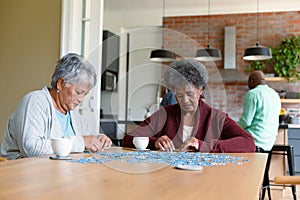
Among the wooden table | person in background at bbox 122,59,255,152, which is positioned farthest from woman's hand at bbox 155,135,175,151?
the wooden table

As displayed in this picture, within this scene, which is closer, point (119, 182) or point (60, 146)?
point (119, 182)

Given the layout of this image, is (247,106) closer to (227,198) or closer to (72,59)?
(72,59)

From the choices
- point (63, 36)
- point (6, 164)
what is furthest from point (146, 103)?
point (63, 36)

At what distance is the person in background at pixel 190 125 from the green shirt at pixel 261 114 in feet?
5.45

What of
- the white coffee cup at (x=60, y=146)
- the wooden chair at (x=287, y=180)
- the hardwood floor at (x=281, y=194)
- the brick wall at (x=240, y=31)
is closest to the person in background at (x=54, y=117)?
the white coffee cup at (x=60, y=146)

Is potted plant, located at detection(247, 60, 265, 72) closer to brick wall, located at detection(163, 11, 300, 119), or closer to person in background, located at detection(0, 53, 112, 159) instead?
brick wall, located at detection(163, 11, 300, 119)

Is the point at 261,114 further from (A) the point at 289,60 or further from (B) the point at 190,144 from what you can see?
(A) the point at 289,60

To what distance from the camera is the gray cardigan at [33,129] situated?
1.59 metres

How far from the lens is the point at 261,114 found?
372 cm

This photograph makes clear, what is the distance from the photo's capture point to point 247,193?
849 millimetres

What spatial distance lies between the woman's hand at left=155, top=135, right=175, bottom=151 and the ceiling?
4.60 m

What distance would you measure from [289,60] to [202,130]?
173 inches

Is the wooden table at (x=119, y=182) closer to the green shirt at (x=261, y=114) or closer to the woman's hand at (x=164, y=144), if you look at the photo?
the woman's hand at (x=164, y=144)

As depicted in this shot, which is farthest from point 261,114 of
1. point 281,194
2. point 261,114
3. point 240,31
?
point 240,31
